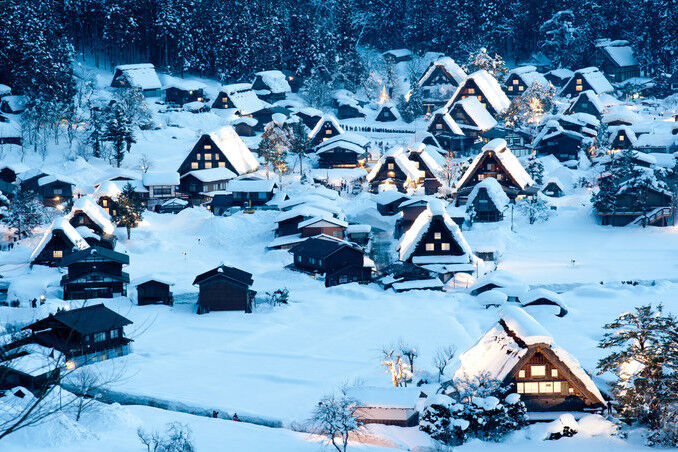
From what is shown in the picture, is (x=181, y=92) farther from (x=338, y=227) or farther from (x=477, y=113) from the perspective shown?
(x=338, y=227)

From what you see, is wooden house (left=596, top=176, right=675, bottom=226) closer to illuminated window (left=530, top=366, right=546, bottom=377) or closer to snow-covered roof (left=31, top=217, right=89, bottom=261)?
illuminated window (left=530, top=366, right=546, bottom=377)

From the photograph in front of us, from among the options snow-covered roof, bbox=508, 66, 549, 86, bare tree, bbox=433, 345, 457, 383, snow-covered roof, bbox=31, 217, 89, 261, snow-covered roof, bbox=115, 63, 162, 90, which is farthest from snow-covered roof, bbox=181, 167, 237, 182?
snow-covered roof, bbox=508, 66, 549, 86

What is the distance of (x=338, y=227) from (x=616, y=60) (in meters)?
45.4

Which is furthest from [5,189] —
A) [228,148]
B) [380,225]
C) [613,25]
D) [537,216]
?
[613,25]

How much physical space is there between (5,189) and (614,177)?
35710 mm

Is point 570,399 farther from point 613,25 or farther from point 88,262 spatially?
point 613,25

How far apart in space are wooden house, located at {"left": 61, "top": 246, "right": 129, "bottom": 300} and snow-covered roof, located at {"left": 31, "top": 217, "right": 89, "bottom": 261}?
3077 mm

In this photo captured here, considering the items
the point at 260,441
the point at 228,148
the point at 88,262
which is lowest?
the point at 260,441

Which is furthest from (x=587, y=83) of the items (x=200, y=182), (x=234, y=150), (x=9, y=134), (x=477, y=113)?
(x=9, y=134)

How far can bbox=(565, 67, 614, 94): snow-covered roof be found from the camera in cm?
7675

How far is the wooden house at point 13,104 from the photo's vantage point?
206 feet

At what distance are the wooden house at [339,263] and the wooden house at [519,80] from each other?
136 ft

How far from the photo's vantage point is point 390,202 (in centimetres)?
5250

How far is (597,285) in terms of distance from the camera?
130 ft
